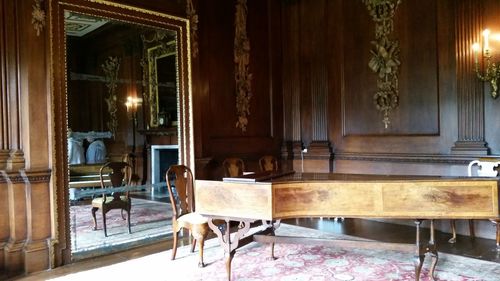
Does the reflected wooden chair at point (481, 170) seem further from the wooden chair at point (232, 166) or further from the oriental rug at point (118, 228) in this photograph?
the oriental rug at point (118, 228)

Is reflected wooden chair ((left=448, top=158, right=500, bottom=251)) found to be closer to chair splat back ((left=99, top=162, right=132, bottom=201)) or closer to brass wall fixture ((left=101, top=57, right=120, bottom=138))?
chair splat back ((left=99, top=162, right=132, bottom=201))

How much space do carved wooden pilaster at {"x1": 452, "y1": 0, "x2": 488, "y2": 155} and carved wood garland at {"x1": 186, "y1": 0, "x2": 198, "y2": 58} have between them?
118 inches

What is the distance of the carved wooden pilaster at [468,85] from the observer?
4520 millimetres

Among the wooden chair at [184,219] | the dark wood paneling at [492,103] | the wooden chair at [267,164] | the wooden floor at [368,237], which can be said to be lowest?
the wooden floor at [368,237]

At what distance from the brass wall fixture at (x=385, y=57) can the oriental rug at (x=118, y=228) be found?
306 cm

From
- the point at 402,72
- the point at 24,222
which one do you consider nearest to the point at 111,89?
the point at 24,222

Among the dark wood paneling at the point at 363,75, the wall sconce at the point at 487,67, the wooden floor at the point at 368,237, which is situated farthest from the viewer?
the dark wood paneling at the point at 363,75

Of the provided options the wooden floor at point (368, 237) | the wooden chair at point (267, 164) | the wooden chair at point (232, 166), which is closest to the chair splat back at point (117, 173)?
the wooden floor at point (368, 237)

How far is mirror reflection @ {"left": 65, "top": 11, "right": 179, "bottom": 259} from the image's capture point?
4.20 meters

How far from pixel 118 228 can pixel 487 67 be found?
14.5 ft

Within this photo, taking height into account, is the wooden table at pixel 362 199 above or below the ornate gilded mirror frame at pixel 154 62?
below

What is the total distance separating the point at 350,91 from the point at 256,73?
1.33 meters

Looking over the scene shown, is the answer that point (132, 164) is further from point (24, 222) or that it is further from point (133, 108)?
point (24, 222)

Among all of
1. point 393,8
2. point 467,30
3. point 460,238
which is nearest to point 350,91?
point 393,8
